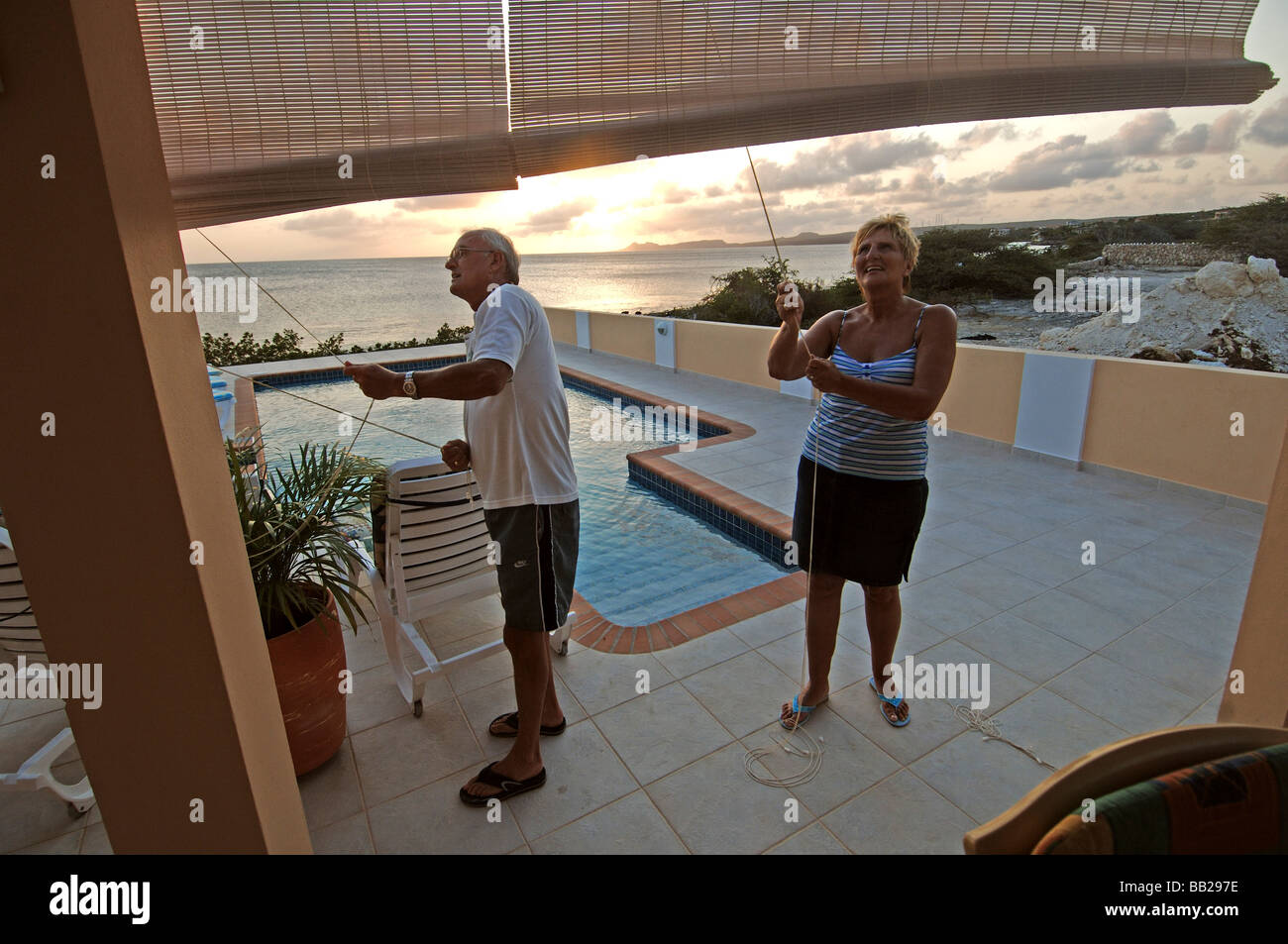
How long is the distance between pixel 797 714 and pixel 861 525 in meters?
0.73

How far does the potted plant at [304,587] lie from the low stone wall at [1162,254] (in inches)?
860

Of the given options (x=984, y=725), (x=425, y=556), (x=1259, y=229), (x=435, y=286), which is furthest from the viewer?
(x=435, y=286)

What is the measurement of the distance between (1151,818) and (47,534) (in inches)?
64.7

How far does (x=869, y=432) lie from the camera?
1999 mm

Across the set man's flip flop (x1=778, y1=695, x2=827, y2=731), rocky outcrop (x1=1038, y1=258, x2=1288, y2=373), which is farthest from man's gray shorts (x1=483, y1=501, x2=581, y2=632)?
rocky outcrop (x1=1038, y1=258, x2=1288, y2=373)

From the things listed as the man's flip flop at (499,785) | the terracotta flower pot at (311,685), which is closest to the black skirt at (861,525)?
the man's flip flop at (499,785)

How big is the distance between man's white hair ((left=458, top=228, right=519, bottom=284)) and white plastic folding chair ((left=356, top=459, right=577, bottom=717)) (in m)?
0.78

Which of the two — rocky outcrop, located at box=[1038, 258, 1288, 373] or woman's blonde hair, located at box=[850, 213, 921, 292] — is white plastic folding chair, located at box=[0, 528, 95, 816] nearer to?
woman's blonde hair, located at box=[850, 213, 921, 292]

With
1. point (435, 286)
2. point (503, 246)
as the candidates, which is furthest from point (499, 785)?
point (435, 286)

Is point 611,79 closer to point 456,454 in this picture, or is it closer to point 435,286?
point 456,454

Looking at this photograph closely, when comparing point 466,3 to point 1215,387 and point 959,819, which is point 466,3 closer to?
point 959,819

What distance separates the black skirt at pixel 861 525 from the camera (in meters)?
2.01

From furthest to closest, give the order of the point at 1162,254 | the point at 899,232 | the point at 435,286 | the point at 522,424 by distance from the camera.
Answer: the point at 435,286 → the point at 1162,254 → the point at 899,232 → the point at 522,424
